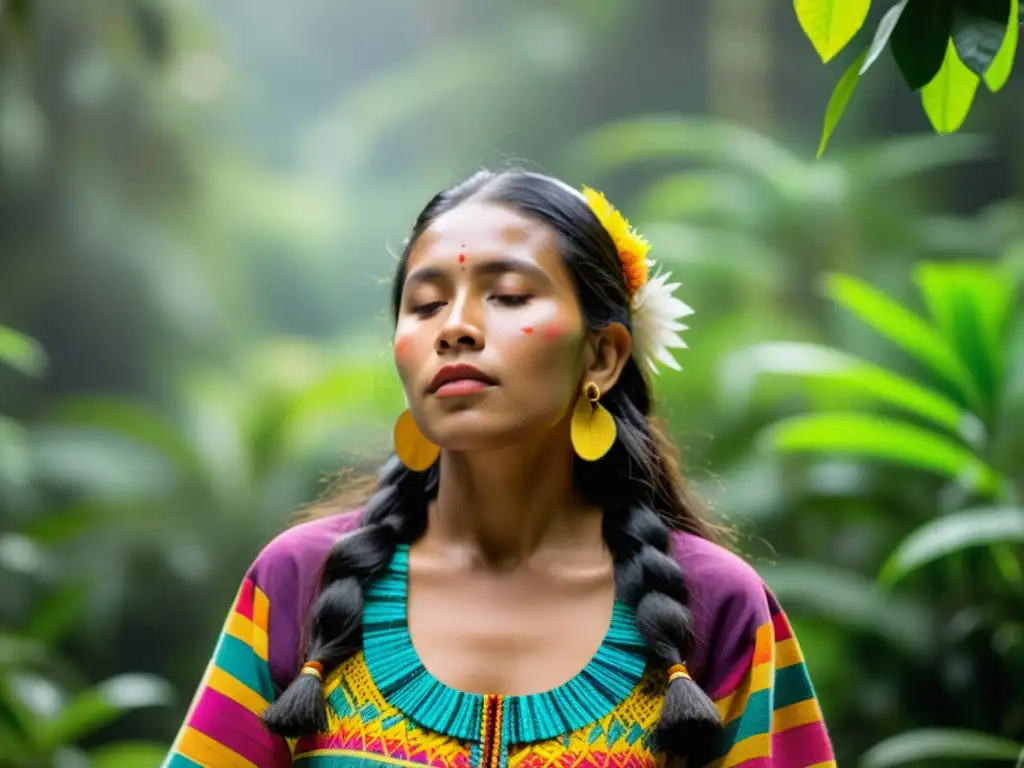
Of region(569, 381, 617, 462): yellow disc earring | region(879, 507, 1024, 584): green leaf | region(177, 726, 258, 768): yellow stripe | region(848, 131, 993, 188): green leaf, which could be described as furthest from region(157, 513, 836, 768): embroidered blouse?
region(848, 131, 993, 188): green leaf

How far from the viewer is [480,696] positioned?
1150mm

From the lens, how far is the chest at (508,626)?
117 cm

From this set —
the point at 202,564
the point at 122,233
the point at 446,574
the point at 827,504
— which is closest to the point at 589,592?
the point at 446,574

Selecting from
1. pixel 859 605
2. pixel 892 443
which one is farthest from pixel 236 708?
pixel 859 605

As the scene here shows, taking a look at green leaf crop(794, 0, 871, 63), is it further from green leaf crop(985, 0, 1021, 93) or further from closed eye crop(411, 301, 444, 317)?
closed eye crop(411, 301, 444, 317)

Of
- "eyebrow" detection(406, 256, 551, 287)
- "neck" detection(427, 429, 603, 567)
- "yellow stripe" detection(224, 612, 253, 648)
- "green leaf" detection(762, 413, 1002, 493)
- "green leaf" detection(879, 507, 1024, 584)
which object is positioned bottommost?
"yellow stripe" detection(224, 612, 253, 648)

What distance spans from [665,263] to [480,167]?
6.68 feet

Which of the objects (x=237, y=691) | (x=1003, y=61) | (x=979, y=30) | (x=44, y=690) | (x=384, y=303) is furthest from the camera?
(x=384, y=303)

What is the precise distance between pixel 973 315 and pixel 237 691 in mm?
1468

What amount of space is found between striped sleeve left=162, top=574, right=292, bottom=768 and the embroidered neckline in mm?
104

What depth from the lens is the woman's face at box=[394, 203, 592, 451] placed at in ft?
3.80

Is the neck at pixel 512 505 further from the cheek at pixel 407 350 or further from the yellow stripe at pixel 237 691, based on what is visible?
the yellow stripe at pixel 237 691

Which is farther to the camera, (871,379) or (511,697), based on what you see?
(871,379)

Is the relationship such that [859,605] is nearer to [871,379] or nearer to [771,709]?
[871,379]
